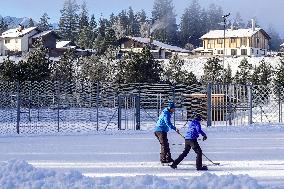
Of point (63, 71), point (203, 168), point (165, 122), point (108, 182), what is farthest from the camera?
point (63, 71)

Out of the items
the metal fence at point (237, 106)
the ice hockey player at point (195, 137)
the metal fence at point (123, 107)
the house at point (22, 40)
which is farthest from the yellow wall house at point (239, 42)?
the ice hockey player at point (195, 137)

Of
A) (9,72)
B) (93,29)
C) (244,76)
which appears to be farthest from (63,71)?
(93,29)

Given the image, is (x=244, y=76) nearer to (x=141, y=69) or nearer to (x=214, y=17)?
(x=141, y=69)

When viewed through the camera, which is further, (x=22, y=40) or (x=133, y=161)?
(x=22, y=40)

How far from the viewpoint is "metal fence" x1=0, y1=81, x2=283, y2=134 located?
2584cm

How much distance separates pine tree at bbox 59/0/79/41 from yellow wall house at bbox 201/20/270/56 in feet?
102

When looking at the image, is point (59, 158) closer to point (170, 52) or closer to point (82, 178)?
point (82, 178)

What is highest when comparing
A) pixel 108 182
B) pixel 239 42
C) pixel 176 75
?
pixel 239 42

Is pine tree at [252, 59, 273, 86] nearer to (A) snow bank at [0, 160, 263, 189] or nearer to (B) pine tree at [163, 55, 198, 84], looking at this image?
(B) pine tree at [163, 55, 198, 84]

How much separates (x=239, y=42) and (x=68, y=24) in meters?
41.2

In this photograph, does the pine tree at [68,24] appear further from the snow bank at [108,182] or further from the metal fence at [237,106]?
the snow bank at [108,182]

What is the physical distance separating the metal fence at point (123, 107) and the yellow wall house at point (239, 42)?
49703 millimetres

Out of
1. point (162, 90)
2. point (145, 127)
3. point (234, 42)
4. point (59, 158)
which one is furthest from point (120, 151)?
point (234, 42)

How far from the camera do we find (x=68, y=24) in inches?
4360
